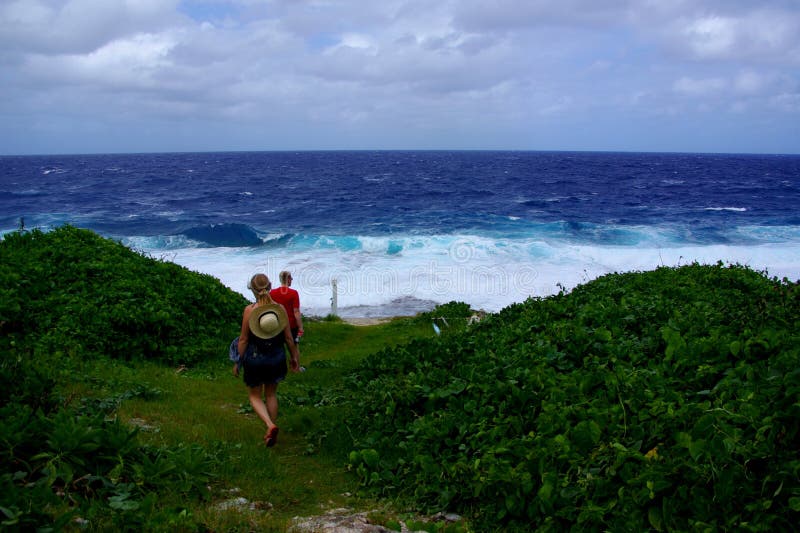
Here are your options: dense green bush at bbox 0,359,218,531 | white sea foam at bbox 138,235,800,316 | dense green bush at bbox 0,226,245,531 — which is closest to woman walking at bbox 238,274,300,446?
dense green bush at bbox 0,226,245,531

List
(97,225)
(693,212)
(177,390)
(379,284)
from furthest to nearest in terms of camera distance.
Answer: (693,212), (97,225), (379,284), (177,390)

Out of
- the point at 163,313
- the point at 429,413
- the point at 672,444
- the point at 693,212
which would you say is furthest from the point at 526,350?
the point at 693,212

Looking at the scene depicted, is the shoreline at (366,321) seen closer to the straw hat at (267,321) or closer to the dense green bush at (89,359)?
the dense green bush at (89,359)

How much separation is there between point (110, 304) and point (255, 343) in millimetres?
5777

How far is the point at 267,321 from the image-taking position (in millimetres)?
6844

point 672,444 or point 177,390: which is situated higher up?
point 672,444

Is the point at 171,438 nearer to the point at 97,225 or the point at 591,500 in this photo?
the point at 591,500

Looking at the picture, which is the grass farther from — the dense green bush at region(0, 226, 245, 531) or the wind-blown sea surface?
the wind-blown sea surface

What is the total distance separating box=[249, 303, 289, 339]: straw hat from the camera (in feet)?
22.4

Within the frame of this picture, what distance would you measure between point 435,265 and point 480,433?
25976 millimetres

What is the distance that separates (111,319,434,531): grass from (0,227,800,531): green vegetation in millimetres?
35

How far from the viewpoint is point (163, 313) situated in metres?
11.5

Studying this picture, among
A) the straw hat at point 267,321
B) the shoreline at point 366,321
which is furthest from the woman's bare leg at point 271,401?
the shoreline at point 366,321

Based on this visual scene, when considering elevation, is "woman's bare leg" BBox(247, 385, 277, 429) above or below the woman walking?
below
